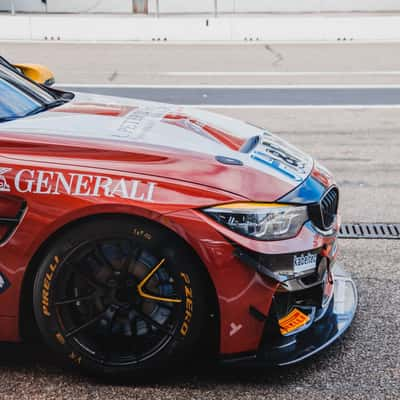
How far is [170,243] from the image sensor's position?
10.3 ft

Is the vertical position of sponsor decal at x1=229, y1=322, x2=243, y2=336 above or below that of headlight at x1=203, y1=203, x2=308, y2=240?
below

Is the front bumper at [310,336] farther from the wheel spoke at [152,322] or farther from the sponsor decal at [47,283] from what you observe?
the sponsor decal at [47,283]

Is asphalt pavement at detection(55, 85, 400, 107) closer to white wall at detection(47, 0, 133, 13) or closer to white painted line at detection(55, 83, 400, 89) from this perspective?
white painted line at detection(55, 83, 400, 89)

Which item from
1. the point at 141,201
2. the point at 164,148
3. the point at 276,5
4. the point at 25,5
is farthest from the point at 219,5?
the point at 141,201

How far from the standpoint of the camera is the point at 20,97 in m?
4.03

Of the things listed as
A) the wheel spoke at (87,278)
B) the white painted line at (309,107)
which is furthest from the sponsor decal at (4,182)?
the white painted line at (309,107)

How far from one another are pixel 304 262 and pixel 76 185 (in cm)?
101

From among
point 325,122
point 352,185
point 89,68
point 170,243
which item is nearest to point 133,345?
point 170,243

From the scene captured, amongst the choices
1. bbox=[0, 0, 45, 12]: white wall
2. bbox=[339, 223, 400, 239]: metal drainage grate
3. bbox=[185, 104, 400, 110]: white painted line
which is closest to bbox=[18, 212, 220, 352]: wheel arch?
bbox=[339, 223, 400, 239]: metal drainage grate

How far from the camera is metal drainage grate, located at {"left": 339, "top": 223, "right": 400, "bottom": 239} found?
5465 millimetres

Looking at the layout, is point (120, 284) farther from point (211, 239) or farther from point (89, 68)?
point (89, 68)

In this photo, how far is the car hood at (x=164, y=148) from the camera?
322 cm

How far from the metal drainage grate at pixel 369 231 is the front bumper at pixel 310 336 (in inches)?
54.5

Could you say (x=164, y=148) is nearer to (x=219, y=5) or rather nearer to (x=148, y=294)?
(x=148, y=294)
